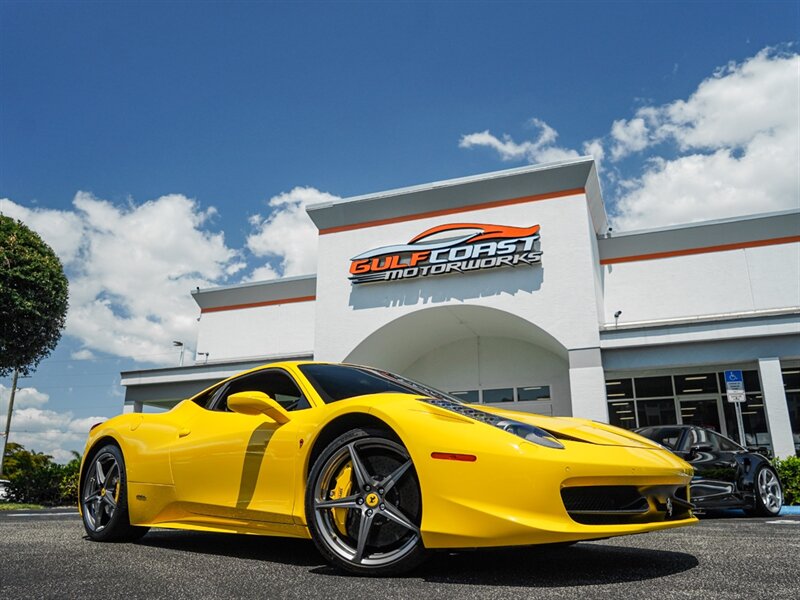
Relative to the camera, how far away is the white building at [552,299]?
14.1m

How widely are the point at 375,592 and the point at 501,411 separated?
1.35 metres

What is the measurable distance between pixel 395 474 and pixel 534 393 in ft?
49.2

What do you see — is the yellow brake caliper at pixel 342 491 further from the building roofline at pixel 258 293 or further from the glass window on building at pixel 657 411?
the building roofline at pixel 258 293

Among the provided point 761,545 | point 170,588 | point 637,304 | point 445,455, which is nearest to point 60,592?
point 170,588

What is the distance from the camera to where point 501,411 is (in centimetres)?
A: 345

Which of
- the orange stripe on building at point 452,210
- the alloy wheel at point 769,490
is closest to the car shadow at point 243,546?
the alloy wheel at point 769,490

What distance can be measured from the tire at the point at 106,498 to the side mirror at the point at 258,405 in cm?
167

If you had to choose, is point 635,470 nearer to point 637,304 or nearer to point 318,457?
point 318,457

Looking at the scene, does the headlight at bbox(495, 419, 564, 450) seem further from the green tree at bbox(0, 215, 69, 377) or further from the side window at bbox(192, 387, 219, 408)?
the green tree at bbox(0, 215, 69, 377)

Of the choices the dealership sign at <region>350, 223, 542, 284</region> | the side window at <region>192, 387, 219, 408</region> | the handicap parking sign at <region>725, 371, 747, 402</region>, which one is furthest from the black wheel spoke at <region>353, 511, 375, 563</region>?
the dealership sign at <region>350, 223, 542, 284</region>

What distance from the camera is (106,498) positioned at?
4.58 meters

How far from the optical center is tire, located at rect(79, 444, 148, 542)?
172 inches

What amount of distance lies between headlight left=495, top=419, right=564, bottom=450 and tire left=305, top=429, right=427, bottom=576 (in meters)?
0.48

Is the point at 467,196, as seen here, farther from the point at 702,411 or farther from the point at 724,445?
the point at 724,445
